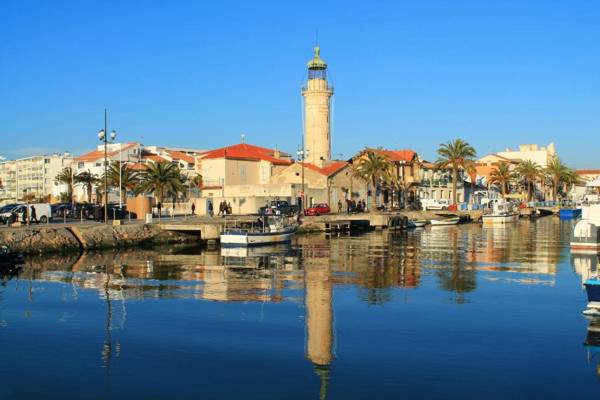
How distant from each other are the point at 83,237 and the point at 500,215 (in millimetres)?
59778

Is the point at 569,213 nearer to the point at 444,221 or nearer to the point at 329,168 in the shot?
the point at 444,221

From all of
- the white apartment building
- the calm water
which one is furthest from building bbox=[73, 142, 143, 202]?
the calm water

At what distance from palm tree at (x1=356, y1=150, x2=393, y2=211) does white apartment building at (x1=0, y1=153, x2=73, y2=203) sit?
→ 8395cm

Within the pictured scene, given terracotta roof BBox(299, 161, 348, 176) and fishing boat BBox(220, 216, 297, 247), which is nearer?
fishing boat BBox(220, 216, 297, 247)

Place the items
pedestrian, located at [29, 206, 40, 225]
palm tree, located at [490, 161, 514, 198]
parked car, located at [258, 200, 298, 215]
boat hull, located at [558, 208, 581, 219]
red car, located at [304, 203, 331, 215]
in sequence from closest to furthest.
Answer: pedestrian, located at [29, 206, 40, 225] < parked car, located at [258, 200, 298, 215] < red car, located at [304, 203, 331, 215] < boat hull, located at [558, 208, 581, 219] < palm tree, located at [490, 161, 514, 198]

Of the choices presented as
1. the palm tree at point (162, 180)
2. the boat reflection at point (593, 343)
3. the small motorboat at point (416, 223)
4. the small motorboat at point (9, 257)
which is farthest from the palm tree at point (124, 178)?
the boat reflection at point (593, 343)

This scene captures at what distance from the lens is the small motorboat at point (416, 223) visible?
84812mm

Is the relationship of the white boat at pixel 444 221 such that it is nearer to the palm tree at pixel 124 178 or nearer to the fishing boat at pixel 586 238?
the palm tree at pixel 124 178

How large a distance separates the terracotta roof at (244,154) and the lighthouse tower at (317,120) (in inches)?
169

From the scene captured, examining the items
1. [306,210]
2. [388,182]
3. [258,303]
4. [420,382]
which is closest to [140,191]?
[306,210]

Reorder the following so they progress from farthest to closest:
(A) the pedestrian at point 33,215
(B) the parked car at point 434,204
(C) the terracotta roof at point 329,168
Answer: (B) the parked car at point 434,204, (C) the terracotta roof at point 329,168, (A) the pedestrian at point 33,215

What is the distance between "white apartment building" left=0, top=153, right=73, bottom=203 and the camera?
6265 inches

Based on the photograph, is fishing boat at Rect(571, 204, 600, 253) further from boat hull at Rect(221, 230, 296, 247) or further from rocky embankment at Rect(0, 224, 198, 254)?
rocky embankment at Rect(0, 224, 198, 254)

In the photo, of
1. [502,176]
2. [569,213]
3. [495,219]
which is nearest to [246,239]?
[495,219]
